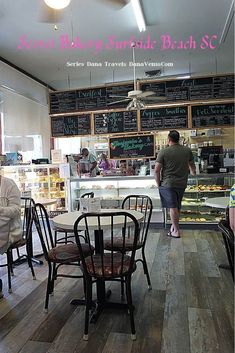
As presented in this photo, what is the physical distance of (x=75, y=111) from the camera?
6.12 metres

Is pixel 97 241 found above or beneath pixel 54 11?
beneath

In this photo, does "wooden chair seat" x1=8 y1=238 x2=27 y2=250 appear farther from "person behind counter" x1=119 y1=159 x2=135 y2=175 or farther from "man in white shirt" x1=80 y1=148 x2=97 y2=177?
"person behind counter" x1=119 y1=159 x2=135 y2=175

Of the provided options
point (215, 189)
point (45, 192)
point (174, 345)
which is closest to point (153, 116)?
point (215, 189)

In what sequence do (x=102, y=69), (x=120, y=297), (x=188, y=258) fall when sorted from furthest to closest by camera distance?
(x=102, y=69) → (x=188, y=258) → (x=120, y=297)

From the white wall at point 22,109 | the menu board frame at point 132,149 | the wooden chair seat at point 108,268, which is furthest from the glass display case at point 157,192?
the wooden chair seat at point 108,268

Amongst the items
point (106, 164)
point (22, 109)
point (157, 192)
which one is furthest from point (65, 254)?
point (22, 109)

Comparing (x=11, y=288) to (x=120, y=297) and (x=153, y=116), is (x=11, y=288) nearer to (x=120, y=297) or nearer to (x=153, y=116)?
(x=120, y=297)

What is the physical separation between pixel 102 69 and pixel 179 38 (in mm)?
2077

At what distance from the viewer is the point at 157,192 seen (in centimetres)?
552

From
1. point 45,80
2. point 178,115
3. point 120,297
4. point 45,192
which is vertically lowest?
point 120,297

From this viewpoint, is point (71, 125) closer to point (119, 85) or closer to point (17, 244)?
point (119, 85)

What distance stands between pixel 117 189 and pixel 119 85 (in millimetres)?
2158

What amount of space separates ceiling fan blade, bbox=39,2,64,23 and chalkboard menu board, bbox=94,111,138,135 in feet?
6.71

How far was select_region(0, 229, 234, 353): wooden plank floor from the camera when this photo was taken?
206 centimetres
